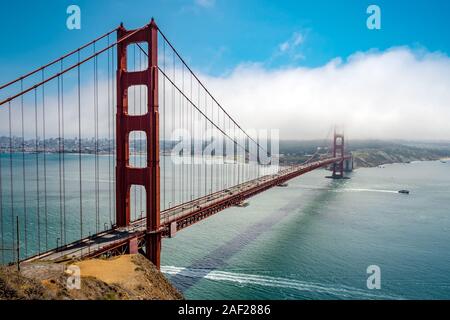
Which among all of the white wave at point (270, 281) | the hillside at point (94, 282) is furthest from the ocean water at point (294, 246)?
the hillside at point (94, 282)

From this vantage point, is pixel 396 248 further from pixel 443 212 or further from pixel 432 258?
pixel 443 212

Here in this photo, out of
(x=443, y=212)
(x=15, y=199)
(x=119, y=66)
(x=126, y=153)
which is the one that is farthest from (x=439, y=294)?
(x=15, y=199)

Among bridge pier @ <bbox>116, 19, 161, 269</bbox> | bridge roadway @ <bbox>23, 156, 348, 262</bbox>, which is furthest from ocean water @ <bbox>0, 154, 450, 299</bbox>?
bridge pier @ <bbox>116, 19, 161, 269</bbox>

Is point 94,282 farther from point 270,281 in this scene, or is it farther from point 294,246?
point 294,246

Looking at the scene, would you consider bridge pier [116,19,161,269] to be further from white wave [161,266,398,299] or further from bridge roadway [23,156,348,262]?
white wave [161,266,398,299]

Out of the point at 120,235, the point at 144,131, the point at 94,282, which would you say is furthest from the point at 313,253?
the point at 94,282
